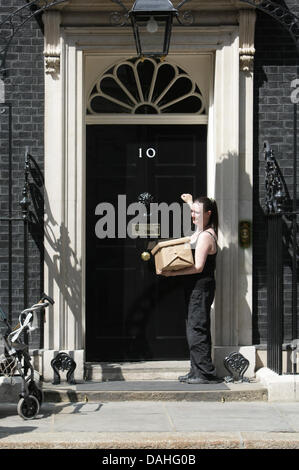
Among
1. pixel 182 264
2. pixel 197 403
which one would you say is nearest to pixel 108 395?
pixel 197 403

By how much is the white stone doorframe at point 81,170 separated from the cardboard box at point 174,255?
66 centimetres

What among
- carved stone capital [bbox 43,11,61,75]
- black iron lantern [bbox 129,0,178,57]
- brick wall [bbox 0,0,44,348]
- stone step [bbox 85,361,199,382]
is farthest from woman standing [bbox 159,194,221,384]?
carved stone capital [bbox 43,11,61,75]

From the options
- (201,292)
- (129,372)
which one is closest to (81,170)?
(201,292)

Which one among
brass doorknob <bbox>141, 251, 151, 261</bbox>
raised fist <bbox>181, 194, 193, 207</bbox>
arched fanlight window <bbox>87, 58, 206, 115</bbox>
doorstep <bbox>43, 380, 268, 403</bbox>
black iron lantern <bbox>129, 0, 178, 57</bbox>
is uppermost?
black iron lantern <bbox>129, 0, 178, 57</bbox>

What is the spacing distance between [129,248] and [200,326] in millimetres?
1313

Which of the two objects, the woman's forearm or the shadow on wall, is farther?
the shadow on wall

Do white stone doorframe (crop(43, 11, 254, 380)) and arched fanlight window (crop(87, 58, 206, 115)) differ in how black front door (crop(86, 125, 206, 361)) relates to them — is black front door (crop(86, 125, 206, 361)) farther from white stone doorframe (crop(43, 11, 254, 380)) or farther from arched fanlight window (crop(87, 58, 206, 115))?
white stone doorframe (crop(43, 11, 254, 380))

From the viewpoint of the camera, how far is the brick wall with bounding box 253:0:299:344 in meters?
10.8

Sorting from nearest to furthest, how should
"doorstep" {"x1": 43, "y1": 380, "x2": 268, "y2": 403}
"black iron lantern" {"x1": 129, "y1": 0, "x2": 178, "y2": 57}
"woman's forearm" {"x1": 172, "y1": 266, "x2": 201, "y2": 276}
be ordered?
"black iron lantern" {"x1": 129, "y1": 0, "x2": 178, "y2": 57}, "doorstep" {"x1": 43, "y1": 380, "x2": 268, "y2": 403}, "woman's forearm" {"x1": 172, "y1": 266, "x2": 201, "y2": 276}

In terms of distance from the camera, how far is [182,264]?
10.2m

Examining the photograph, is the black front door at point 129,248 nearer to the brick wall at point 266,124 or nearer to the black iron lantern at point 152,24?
the brick wall at point 266,124

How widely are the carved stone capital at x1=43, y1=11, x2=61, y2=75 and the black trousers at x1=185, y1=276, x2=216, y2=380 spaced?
274cm

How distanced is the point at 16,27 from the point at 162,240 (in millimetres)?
2758

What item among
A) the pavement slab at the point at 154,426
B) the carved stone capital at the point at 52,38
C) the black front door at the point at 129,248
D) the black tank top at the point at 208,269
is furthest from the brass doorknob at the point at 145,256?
the carved stone capital at the point at 52,38
